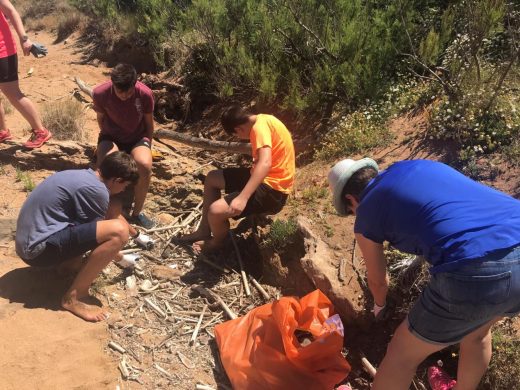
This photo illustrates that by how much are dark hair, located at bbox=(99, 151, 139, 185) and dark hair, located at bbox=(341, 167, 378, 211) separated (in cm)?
162

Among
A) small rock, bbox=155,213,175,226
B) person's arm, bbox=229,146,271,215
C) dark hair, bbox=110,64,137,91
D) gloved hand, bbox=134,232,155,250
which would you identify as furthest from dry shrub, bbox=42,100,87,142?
person's arm, bbox=229,146,271,215

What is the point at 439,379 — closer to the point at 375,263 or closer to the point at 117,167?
the point at 375,263

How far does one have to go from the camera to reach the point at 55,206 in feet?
10.6

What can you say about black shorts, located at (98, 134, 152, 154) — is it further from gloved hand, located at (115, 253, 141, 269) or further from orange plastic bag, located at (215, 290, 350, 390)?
orange plastic bag, located at (215, 290, 350, 390)

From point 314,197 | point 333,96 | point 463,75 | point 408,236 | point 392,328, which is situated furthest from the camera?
point 333,96

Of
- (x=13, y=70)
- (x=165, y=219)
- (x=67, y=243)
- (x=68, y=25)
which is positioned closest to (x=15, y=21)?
(x=13, y=70)

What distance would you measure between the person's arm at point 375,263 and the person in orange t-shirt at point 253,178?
1.38 meters

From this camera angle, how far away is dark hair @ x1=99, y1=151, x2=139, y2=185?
11.0ft

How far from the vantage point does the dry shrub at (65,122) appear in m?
5.98

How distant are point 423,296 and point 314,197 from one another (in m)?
2.37

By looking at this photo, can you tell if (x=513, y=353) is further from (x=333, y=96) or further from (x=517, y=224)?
(x=333, y=96)

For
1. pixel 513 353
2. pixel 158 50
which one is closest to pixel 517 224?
pixel 513 353

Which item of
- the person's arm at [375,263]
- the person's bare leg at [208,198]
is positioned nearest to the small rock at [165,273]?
the person's bare leg at [208,198]

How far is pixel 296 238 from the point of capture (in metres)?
4.08
